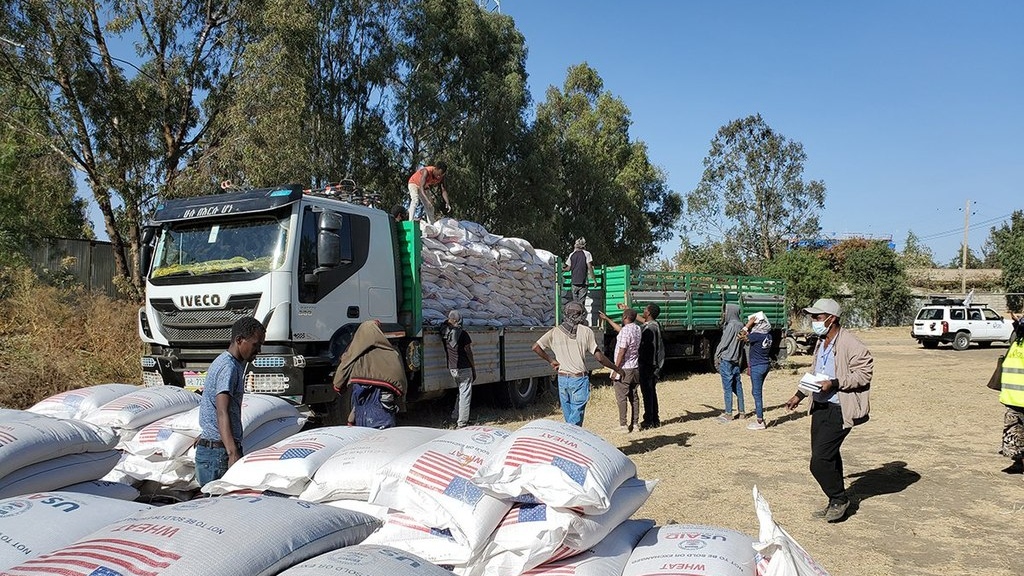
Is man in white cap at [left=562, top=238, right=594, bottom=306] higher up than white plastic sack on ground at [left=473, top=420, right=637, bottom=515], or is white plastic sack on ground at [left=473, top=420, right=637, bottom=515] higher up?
man in white cap at [left=562, top=238, right=594, bottom=306]

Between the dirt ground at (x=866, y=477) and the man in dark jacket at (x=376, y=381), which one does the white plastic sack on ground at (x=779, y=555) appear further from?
the man in dark jacket at (x=376, y=381)

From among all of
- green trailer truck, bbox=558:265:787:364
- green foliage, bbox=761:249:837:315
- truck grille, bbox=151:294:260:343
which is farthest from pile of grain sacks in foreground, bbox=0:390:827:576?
green foliage, bbox=761:249:837:315

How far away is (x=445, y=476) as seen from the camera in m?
3.01

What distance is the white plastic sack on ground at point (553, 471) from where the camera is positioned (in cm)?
278

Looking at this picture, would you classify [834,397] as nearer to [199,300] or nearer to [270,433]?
[270,433]

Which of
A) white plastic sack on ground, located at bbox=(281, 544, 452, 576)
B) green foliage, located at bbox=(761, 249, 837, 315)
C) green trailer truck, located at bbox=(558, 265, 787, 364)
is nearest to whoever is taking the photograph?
white plastic sack on ground, located at bbox=(281, 544, 452, 576)

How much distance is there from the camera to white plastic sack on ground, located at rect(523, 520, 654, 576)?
272cm

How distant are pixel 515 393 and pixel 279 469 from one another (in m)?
7.05

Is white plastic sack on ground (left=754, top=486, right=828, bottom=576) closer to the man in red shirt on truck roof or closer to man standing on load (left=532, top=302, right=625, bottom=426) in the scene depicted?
man standing on load (left=532, top=302, right=625, bottom=426)

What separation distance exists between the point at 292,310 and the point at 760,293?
12.7m

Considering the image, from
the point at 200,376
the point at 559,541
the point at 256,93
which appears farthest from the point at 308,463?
the point at 256,93

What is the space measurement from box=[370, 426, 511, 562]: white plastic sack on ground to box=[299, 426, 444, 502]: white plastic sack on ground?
7 cm

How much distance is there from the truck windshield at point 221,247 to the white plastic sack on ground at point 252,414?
5.53ft

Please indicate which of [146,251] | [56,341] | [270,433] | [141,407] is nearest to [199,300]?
[146,251]
